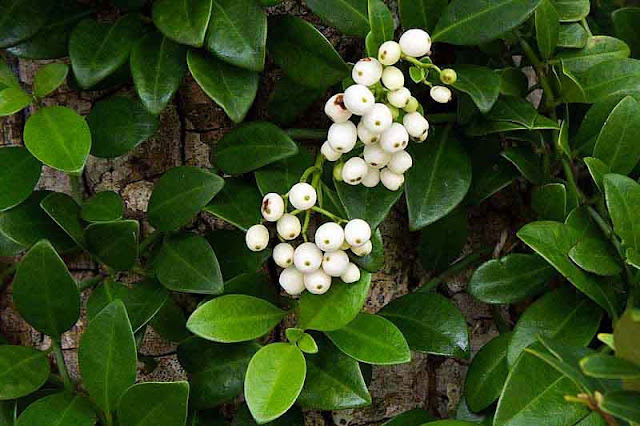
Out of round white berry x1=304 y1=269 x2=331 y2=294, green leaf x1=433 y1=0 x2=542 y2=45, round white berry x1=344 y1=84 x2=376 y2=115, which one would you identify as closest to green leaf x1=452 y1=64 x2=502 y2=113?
green leaf x1=433 y1=0 x2=542 y2=45

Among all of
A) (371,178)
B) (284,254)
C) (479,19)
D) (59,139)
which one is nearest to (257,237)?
(284,254)

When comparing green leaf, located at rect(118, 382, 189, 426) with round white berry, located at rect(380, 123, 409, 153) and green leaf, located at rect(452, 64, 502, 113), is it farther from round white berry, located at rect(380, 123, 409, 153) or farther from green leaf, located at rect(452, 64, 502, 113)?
green leaf, located at rect(452, 64, 502, 113)

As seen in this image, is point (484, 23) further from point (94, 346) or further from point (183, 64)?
point (94, 346)

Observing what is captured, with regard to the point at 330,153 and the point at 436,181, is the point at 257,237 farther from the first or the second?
the point at 436,181

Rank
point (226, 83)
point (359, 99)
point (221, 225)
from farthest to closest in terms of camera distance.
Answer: point (221, 225), point (226, 83), point (359, 99)

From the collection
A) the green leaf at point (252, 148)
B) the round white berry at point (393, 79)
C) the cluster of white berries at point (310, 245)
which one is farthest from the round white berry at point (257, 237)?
the round white berry at point (393, 79)

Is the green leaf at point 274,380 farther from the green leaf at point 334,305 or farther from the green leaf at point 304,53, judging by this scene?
the green leaf at point 304,53
